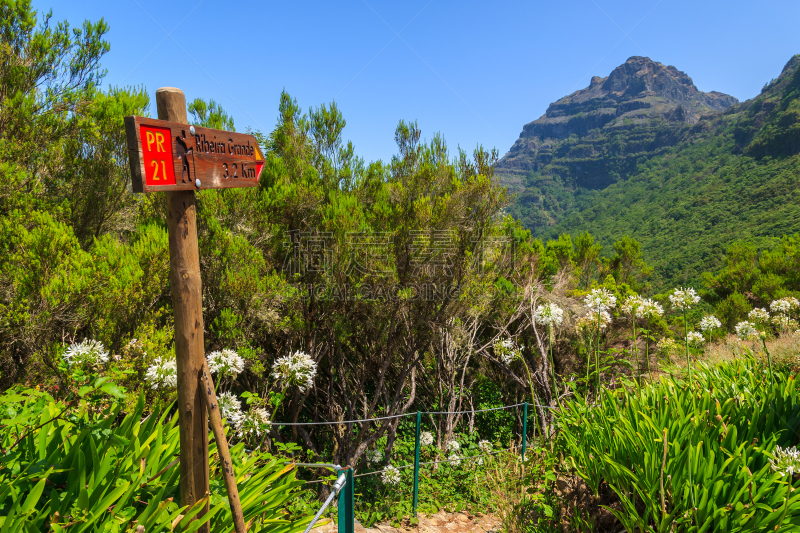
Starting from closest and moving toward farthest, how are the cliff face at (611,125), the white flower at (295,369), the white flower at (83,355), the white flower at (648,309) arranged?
the white flower at (83,355) → the white flower at (295,369) → the white flower at (648,309) → the cliff face at (611,125)

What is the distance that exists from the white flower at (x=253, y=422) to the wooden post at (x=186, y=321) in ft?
3.57

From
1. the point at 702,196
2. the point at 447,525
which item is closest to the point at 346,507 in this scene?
the point at 447,525

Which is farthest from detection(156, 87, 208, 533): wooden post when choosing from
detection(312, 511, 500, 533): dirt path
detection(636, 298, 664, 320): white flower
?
detection(636, 298, 664, 320): white flower

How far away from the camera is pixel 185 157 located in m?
1.70

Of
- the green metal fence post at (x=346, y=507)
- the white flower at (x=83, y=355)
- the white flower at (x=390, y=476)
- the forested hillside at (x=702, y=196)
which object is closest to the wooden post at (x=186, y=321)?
the green metal fence post at (x=346, y=507)

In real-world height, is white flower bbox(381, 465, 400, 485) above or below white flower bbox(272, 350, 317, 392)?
below

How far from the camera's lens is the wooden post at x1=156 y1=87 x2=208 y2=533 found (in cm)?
174

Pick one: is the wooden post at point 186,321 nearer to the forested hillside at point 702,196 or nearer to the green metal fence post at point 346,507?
the green metal fence post at point 346,507

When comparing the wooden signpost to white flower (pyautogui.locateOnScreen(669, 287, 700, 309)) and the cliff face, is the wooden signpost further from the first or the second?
the cliff face

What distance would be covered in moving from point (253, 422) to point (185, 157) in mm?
2044

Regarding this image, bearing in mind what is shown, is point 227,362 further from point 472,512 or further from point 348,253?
point 472,512

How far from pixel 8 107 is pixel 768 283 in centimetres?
1729

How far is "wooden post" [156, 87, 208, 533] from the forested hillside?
25.0 m

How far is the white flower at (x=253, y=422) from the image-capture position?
2.91 m
